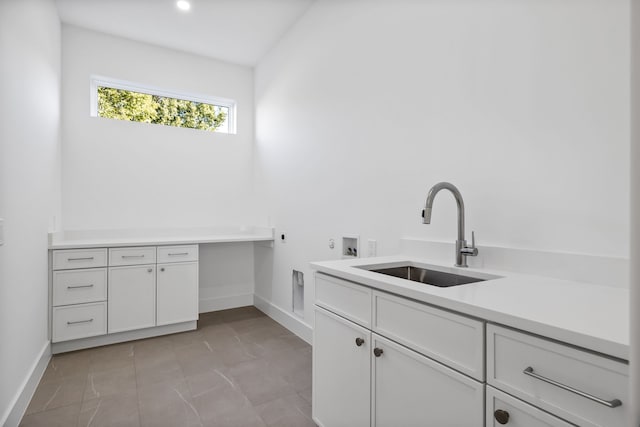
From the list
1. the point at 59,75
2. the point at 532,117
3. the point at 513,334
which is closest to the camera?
the point at 513,334

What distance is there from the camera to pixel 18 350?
6.08 ft

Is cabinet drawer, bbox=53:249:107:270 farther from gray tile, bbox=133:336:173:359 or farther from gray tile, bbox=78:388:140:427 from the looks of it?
gray tile, bbox=78:388:140:427

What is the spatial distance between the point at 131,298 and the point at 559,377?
3.01m

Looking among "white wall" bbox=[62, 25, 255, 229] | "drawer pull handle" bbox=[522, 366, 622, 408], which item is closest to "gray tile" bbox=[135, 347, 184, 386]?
"white wall" bbox=[62, 25, 255, 229]

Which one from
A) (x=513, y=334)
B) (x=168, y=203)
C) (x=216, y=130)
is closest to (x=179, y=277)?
(x=168, y=203)

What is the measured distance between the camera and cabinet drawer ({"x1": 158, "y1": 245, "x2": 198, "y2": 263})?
10.1 ft

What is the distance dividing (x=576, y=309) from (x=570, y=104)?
80 centimetres

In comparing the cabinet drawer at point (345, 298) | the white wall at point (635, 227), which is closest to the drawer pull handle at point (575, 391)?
the white wall at point (635, 227)

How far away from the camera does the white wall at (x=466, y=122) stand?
4.08 feet

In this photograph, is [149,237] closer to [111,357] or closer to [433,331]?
[111,357]

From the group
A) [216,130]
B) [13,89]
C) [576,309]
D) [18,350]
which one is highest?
[216,130]

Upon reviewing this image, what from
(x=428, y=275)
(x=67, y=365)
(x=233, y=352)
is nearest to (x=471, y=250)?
(x=428, y=275)

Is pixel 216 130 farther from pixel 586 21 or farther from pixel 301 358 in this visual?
pixel 586 21

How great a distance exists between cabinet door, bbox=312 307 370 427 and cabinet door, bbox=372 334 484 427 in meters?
0.06
